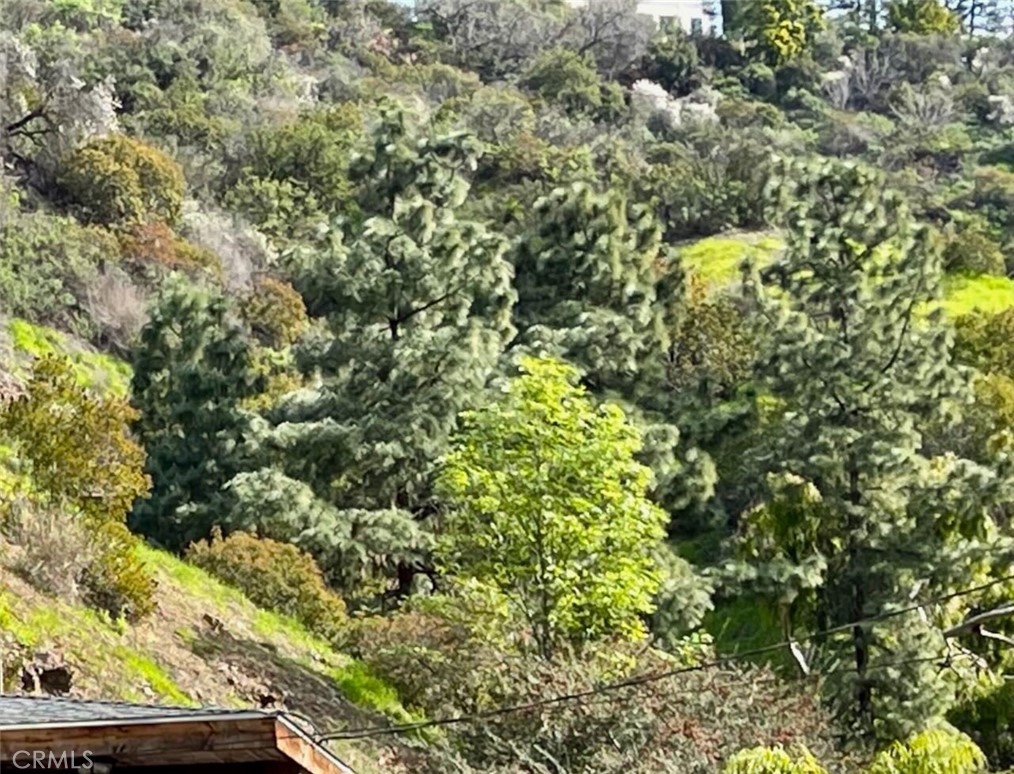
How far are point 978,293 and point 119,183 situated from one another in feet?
71.4

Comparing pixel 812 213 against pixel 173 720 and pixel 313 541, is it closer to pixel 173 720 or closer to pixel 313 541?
pixel 313 541

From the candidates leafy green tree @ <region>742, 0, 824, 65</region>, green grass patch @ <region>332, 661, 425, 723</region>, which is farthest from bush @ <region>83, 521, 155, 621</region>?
leafy green tree @ <region>742, 0, 824, 65</region>

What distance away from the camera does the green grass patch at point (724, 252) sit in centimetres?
4575

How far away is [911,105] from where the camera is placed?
69.8m

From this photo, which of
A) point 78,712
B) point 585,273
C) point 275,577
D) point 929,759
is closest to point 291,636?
point 275,577

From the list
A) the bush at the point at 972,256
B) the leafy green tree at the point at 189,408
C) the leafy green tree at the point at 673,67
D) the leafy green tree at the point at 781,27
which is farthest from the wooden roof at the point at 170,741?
the leafy green tree at the point at 781,27

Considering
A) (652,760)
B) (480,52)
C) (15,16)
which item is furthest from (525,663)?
(480,52)

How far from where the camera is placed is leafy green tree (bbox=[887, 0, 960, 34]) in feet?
273

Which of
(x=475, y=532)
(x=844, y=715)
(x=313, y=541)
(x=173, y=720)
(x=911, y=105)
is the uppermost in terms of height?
(x=173, y=720)

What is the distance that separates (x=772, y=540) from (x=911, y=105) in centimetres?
4924

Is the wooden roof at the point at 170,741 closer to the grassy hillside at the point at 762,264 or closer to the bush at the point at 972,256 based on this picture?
the grassy hillside at the point at 762,264

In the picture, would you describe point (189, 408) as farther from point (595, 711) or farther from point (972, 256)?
point (972, 256)

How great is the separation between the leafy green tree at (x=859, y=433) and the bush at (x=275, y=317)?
14691 millimetres

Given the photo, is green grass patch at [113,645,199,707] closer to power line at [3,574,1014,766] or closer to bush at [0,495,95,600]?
bush at [0,495,95,600]
